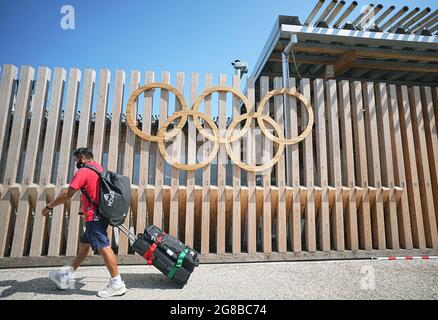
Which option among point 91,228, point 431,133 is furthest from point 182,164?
point 431,133

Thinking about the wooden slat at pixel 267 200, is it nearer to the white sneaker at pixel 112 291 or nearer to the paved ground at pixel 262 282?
the paved ground at pixel 262 282

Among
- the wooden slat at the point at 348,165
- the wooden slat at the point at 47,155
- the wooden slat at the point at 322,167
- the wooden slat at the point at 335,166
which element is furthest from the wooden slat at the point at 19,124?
the wooden slat at the point at 348,165

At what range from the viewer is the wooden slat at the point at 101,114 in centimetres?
529

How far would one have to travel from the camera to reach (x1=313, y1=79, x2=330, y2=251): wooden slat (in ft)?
18.5

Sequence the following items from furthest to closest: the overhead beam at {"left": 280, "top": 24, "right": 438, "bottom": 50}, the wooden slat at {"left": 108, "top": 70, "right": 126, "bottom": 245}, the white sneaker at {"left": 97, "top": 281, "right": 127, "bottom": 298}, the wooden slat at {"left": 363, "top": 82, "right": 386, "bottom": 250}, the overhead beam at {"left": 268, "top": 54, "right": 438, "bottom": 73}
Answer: the overhead beam at {"left": 268, "top": 54, "right": 438, "bottom": 73} → the overhead beam at {"left": 280, "top": 24, "right": 438, "bottom": 50} → the wooden slat at {"left": 363, "top": 82, "right": 386, "bottom": 250} → the wooden slat at {"left": 108, "top": 70, "right": 126, "bottom": 245} → the white sneaker at {"left": 97, "top": 281, "right": 127, "bottom": 298}

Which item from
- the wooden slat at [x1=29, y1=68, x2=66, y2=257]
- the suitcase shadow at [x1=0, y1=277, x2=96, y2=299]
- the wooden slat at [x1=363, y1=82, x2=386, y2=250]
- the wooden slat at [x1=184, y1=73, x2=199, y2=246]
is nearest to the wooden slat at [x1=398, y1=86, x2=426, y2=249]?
the wooden slat at [x1=363, y1=82, x2=386, y2=250]

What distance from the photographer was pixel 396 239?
231 inches

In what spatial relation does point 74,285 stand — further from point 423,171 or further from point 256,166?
point 423,171

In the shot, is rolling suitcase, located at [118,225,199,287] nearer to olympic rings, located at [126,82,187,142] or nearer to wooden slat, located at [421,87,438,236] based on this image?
olympic rings, located at [126,82,187,142]

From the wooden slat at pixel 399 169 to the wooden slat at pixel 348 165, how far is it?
1.10 meters

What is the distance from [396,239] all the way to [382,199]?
2.85ft

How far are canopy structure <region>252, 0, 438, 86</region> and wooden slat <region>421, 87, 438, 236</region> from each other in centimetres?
117

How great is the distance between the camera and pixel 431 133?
653 centimetres
